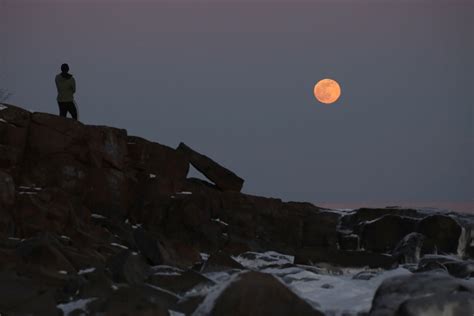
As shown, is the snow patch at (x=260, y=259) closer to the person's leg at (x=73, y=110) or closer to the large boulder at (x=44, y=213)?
the large boulder at (x=44, y=213)

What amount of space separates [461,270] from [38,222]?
1018cm

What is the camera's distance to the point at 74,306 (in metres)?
10.4

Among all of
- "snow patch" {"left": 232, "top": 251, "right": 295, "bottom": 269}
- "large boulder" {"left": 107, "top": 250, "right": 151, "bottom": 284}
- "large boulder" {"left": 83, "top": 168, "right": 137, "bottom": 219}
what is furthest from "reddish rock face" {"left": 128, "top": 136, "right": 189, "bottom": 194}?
"large boulder" {"left": 107, "top": 250, "right": 151, "bottom": 284}

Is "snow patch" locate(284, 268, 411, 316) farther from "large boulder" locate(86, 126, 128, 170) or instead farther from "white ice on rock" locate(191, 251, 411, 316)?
"large boulder" locate(86, 126, 128, 170)

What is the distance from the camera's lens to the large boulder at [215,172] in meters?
26.5

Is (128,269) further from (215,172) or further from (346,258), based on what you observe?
(215,172)

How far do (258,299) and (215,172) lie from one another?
59.5ft

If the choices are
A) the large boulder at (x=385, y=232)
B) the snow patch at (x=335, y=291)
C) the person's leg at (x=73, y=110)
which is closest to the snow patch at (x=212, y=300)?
the snow patch at (x=335, y=291)

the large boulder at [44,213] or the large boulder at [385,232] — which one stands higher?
the large boulder at [44,213]

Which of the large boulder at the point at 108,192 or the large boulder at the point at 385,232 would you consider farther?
the large boulder at the point at 385,232

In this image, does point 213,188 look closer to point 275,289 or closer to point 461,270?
point 461,270

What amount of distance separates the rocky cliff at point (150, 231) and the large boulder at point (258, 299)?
0.05 feet

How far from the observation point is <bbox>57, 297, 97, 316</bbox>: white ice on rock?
10.1 meters

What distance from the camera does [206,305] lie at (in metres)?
8.70
